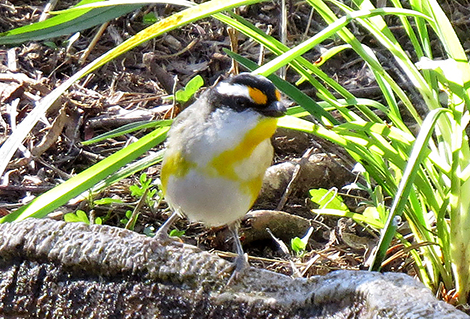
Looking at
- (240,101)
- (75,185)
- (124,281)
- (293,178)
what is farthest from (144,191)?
(124,281)

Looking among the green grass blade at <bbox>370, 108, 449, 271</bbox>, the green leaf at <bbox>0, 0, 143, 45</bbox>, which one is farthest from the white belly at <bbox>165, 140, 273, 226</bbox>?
the green leaf at <bbox>0, 0, 143, 45</bbox>

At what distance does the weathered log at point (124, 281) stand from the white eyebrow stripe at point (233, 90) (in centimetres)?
74

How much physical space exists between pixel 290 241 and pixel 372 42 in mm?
2162

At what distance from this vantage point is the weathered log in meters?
2.43

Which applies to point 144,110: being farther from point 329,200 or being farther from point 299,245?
point 329,200

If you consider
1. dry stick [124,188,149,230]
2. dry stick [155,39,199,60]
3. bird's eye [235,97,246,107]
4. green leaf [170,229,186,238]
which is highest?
bird's eye [235,97,246,107]

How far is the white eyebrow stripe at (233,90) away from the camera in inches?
124

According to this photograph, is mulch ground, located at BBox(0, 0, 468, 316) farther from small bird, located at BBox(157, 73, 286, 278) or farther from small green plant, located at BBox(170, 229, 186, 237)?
small bird, located at BBox(157, 73, 286, 278)

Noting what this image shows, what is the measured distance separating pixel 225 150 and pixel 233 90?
26 cm

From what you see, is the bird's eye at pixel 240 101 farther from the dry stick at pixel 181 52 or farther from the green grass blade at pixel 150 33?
the dry stick at pixel 181 52

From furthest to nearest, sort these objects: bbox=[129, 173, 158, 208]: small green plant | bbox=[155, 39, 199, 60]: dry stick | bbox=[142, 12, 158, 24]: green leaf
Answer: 1. bbox=[142, 12, 158, 24]: green leaf
2. bbox=[155, 39, 199, 60]: dry stick
3. bbox=[129, 173, 158, 208]: small green plant

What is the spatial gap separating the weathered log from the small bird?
51 cm

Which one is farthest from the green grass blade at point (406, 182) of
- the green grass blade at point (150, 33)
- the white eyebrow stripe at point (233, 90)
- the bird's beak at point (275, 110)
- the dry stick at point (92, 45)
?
the dry stick at point (92, 45)

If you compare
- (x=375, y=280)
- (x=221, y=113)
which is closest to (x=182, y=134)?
(x=221, y=113)
